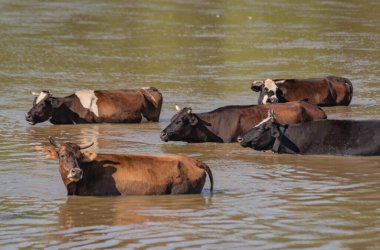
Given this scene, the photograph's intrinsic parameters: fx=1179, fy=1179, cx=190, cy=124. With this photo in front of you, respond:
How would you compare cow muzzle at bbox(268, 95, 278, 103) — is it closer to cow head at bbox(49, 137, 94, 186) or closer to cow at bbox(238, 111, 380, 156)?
cow at bbox(238, 111, 380, 156)

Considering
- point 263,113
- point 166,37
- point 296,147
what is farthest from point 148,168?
point 166,37

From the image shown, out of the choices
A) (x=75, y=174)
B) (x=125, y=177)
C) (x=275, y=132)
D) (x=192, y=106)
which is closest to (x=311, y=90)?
(x=192, y=106)

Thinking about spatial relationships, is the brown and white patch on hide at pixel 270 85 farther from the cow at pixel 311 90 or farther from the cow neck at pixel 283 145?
the cow neck at pixel 283 145

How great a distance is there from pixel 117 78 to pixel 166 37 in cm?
775

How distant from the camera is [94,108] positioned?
17.6 meters

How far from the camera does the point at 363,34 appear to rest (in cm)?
3120

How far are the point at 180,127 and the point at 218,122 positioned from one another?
22.1 inches

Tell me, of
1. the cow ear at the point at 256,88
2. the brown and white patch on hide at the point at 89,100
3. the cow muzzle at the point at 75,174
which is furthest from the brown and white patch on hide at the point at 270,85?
the cow muzzle at the point at 75,174

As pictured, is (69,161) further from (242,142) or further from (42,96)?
(42,96)

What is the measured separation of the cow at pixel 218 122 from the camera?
622 inches

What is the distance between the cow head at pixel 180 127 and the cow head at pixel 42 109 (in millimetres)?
2484

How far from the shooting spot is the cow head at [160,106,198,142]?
619 inches

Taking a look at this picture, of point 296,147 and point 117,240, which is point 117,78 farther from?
point 117,240

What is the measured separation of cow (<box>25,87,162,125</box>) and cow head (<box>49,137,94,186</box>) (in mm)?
6047
